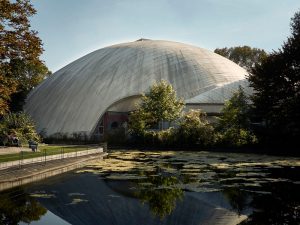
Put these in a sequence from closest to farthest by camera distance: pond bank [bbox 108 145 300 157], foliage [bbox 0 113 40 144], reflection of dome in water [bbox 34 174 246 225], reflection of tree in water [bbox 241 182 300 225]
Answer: reflection of tree in water [bbox 241 182 300 225] → reflection of dome in water [bbox 34 174 246 225] → foliage [bbox 0 113 40 144] → pond bank [bbox 108 145 300 157]

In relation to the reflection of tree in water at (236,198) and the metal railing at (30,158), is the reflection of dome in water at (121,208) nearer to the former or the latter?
the reflection of tree in water at (236,198)

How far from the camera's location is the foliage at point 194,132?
1581 inches

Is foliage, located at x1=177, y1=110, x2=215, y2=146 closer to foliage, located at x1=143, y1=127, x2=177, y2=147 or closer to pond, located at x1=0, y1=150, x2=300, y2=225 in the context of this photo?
foliage, located at x1=143, y1=127, x2=177, y2=147

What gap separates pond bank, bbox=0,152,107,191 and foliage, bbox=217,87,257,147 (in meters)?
19.2

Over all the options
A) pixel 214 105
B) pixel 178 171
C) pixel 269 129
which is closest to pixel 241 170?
pixel 178 171

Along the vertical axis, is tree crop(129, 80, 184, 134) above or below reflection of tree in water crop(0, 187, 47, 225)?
above

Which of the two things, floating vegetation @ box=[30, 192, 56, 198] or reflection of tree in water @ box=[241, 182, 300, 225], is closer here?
reflection of tree in water @ box=[241, 182, 300, 225]

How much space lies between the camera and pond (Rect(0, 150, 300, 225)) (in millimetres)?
10945

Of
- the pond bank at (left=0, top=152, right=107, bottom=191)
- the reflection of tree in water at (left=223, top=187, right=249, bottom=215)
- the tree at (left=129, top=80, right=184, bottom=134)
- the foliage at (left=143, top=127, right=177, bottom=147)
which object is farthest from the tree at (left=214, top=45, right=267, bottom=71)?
the reflection of tree in water at (left=223, top=187, right=249, bottom=215)

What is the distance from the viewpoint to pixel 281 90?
3912 cm

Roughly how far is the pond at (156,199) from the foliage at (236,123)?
751 inches

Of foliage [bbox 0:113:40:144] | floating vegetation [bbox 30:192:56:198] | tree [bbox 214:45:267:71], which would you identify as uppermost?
tree [bbox 214:45:267:71]

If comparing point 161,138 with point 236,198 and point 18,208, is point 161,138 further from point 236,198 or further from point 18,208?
point 18,208

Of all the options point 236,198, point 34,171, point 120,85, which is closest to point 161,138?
point 120,85
